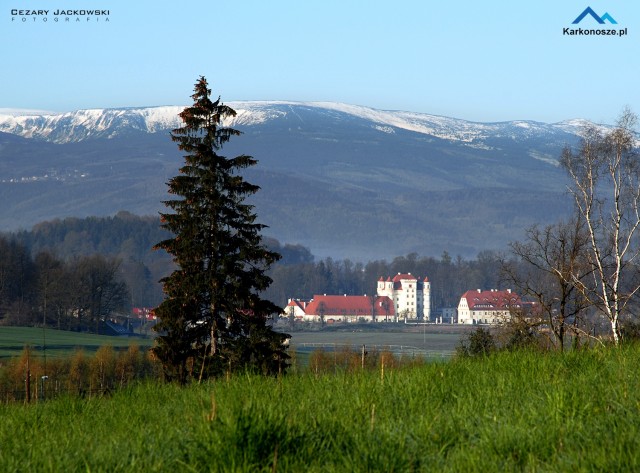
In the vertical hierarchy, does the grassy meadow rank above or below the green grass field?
above

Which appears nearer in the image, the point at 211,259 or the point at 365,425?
the point at 365,425

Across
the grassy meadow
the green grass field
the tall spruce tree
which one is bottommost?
the green grass field

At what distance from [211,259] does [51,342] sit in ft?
358

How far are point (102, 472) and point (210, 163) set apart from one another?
3680cm

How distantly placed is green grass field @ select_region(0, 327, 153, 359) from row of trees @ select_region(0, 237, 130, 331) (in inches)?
173

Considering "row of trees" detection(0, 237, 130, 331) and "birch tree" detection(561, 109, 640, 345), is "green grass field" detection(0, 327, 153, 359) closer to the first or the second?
"row of trees" detection(0, 237, 130, 331)

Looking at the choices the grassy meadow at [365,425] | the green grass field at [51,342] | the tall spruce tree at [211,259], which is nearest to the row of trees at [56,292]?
the green grass field at [51,342]

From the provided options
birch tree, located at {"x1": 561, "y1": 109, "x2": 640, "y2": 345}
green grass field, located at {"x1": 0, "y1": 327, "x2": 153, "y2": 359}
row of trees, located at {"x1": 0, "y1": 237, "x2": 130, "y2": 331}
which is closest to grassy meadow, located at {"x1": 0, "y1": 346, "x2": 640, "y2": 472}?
birch tree, located at {"x1": 561, "y1": 109, "x2": 640, "y2": 345}

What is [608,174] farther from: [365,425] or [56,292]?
[56,292]

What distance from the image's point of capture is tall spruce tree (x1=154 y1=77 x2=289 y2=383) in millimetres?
40062

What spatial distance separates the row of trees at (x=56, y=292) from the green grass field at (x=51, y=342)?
173 inches

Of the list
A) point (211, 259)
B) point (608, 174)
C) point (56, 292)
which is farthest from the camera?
point (56, 292)

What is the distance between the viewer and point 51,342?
14550 cm

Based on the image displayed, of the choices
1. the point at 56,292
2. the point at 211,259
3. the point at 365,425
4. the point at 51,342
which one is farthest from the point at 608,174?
the point at 56,292
